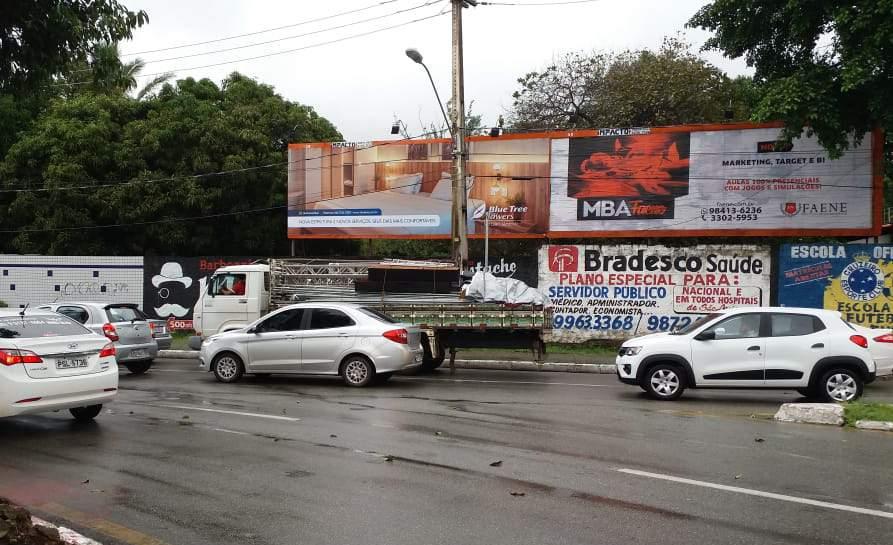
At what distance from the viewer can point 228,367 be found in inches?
555

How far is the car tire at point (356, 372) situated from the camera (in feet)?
43.6

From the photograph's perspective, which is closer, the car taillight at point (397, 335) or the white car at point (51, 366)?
the white car at point (51, 366)

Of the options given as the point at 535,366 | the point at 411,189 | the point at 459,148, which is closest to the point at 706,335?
the point at 535,366

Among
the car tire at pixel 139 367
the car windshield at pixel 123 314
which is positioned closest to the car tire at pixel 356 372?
the car tire at pixel 139 367

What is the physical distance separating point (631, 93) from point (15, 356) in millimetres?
26191

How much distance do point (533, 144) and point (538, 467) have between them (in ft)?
61.1

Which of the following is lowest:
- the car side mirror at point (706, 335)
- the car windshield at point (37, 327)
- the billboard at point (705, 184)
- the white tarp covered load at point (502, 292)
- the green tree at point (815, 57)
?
the car side mirror at point (706, 335)

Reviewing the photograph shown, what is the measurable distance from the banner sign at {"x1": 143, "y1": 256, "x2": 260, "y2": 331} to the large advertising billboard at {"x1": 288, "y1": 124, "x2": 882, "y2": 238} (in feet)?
12.5

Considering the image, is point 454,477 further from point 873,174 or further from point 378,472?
point 873,174

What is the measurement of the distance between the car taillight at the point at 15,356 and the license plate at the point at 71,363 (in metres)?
0.28

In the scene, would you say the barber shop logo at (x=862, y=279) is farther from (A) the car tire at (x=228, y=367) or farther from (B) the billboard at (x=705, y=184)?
(A) the car tire at (x=228, y=367)

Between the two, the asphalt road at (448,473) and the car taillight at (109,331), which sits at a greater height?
the car taillight at (109,331)

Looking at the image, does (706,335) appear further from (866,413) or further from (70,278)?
(70,278)

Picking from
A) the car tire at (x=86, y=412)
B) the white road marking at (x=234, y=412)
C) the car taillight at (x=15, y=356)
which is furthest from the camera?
the white road marking at (x=234, y=412)
